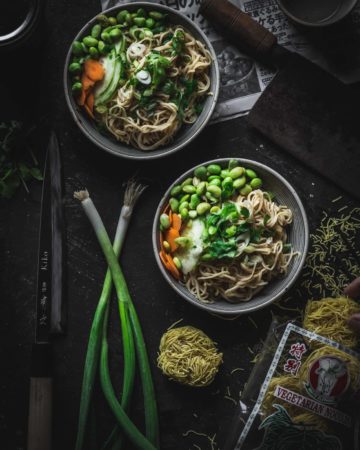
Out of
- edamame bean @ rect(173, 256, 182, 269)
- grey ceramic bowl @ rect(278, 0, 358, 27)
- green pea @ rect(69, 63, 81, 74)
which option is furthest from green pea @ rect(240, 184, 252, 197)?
green pea @ rect(69, 63, 81, 74)

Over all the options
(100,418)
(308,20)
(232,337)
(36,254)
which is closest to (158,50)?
(308,20)

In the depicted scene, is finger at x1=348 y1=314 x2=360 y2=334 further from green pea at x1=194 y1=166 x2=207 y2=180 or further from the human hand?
green pea at x1=194 y1=166 x2=207 y2=180

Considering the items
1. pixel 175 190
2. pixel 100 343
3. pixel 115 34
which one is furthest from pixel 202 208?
pixel 115 34

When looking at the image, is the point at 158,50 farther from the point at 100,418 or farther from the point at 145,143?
the point at 100,418

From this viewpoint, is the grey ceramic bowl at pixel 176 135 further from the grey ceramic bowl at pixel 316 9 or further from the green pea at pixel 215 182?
the grey ceramic bowl at pixel 316 9

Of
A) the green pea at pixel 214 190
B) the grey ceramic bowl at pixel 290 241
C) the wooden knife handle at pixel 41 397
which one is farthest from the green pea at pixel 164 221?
the wooden knife handle at pixel 41 397

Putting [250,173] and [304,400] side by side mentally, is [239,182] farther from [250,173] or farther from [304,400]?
[304,400]
